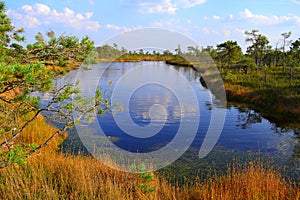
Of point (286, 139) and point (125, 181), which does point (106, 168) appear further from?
point (286, 139)

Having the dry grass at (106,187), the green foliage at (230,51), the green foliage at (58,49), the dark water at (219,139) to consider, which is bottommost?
the dark water at (219,139)

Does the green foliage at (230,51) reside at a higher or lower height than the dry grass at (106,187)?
higher

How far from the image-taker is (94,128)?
12.9m

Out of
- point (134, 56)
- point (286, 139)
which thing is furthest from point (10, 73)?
point (134, 56)

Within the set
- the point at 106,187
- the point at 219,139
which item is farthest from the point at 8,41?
the point at 219,139

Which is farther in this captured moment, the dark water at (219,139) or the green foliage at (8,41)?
the dark water at (219,139)

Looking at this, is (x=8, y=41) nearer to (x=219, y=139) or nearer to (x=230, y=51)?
(x=219, y=139)

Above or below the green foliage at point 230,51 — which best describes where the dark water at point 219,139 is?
below

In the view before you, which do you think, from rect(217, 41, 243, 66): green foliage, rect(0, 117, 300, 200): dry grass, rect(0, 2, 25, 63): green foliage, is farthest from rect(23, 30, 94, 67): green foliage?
rect(217, 41, 243, 66): green foliage

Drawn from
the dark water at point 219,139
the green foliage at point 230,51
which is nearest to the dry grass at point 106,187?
the dark water at point 219,139

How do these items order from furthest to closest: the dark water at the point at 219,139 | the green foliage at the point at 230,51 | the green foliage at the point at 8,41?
the green foliage at the point at 230,51 < the dark water at the point at 219,139 < the green foliage at the point at 8,41

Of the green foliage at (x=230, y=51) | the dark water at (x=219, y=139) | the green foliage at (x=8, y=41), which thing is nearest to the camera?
the green foliage at (x=8, y=41)

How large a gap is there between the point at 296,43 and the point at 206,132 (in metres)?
19.1

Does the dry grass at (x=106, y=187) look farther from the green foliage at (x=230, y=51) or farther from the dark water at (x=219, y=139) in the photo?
the green foliage at (x=230, y=51)
